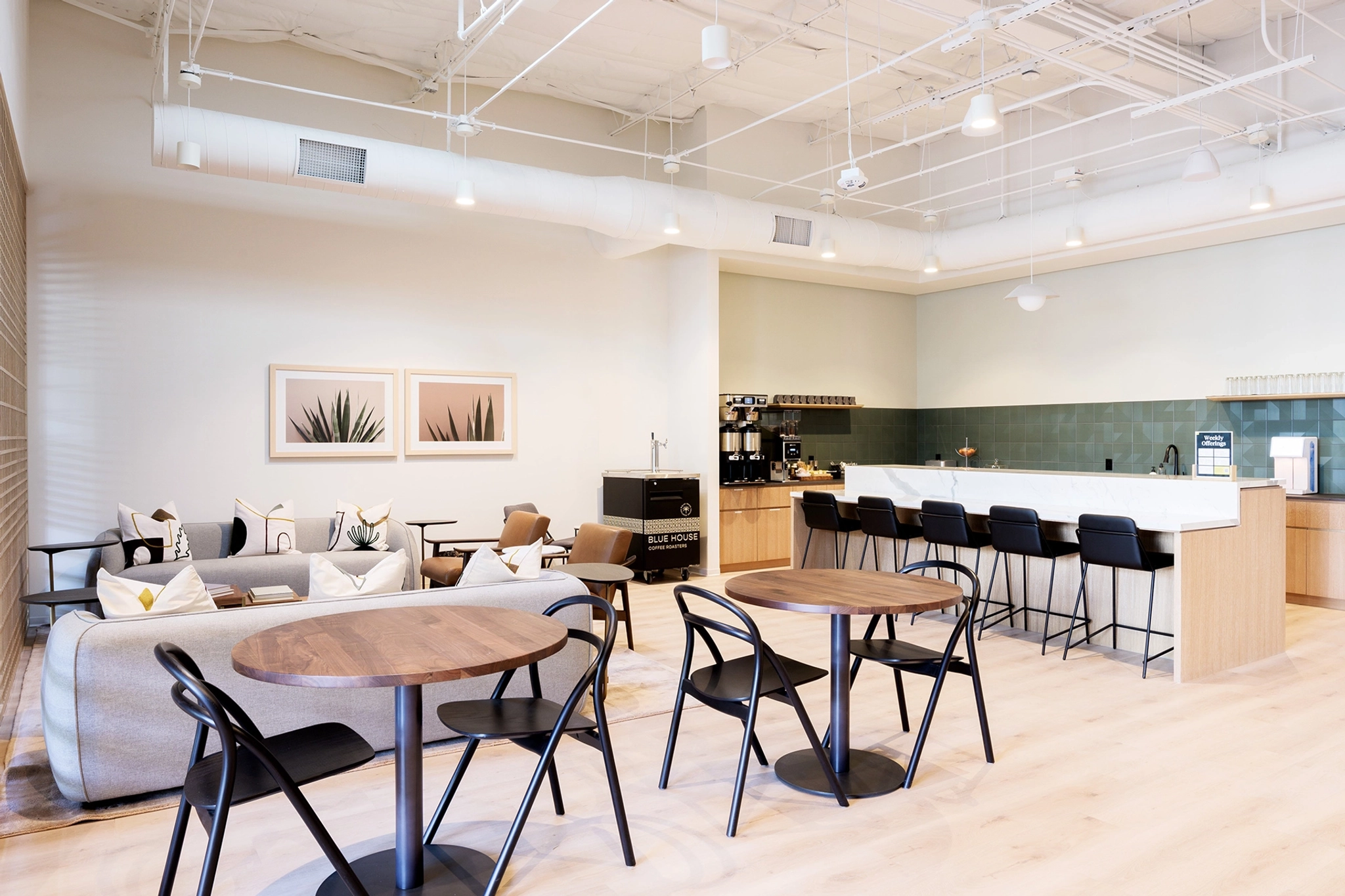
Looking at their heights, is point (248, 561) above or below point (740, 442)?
below

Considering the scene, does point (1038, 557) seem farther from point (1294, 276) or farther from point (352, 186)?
point (352, 186)

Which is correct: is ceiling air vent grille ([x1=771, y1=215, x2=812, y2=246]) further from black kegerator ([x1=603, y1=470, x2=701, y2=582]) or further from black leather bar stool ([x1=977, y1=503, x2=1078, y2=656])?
black leather bar stool ([x1=977, y1=503, x2=1078, y2=656])

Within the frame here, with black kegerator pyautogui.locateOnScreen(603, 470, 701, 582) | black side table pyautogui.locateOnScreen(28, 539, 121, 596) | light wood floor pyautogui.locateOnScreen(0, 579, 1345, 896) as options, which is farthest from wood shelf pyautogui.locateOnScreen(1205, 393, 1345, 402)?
black side table pyautogui.locateOnScreen(28, 539, 121, 596)

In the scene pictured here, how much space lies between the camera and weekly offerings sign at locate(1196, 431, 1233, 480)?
25.3 ft

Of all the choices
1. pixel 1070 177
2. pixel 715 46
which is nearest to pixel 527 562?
pixel 715 46

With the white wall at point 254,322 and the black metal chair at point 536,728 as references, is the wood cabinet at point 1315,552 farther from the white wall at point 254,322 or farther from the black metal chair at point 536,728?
the black metal chair at point 536,728

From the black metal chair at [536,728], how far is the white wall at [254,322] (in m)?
4.95

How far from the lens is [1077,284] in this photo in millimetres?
9281

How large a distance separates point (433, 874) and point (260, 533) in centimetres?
438

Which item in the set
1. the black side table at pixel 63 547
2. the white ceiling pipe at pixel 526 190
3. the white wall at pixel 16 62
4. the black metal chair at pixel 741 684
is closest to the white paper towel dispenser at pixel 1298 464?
the white ceiling pipe at pixel 526 190

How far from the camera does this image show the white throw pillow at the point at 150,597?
11.3 ft

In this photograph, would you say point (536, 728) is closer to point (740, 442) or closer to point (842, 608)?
point (842, 608)

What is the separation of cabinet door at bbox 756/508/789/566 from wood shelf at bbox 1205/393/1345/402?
407 cm

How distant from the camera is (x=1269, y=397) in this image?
7.63 m
